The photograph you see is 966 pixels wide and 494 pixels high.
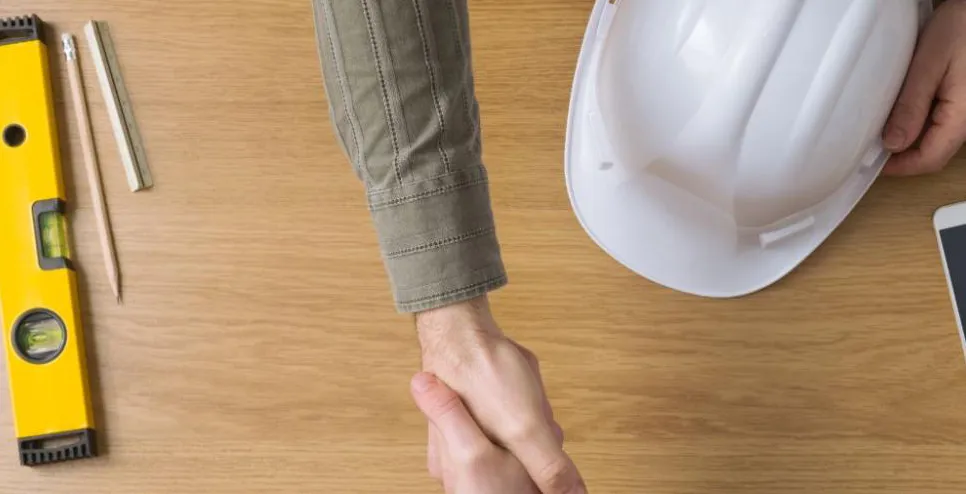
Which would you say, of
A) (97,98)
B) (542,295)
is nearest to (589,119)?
(542,295)

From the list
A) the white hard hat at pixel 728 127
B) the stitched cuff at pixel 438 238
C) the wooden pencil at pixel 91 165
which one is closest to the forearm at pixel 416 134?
the stitched cuff at pixel 438 238

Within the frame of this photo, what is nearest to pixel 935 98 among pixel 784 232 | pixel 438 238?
pixel 784 232

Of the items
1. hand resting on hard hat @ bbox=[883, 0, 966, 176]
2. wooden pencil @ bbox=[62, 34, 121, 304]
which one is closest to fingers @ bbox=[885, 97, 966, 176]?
hand resting on hard hat @ bbox=[883, 0, 966, 176]

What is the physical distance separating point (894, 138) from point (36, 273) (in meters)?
0.58

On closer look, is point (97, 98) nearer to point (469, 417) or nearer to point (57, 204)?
point (57, 204)

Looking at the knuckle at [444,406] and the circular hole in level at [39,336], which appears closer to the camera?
the knuckle at [444,406]

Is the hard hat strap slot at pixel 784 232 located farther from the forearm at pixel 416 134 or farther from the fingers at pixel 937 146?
the forearm at pixel 416 134

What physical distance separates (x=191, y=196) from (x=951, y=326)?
53 centimetres

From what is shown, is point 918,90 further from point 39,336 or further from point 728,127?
point 39,336

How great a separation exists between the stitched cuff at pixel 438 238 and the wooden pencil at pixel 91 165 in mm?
254

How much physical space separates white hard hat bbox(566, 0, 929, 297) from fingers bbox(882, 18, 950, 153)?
0.6 inches

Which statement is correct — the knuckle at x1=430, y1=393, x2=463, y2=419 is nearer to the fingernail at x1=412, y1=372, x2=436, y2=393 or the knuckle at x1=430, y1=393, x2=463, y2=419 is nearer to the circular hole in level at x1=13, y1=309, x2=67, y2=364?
the fingernail at x1=412, y1=372, x2=436, y2=393

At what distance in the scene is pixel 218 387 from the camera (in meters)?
0.52

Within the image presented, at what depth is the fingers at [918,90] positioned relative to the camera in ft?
1.61
